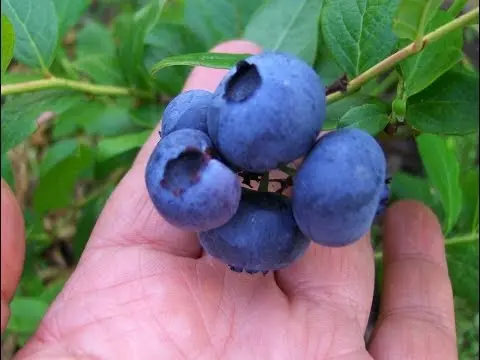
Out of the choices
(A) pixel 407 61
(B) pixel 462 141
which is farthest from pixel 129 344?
(B) pixel 462 141

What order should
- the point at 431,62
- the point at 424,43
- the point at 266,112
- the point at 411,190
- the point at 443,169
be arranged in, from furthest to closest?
the point at 411,190, the point at 443,169, the point at 431,62, the point at 424,43, the point at 266,112

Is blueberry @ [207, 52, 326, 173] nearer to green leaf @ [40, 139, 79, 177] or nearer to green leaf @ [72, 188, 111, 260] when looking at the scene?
green leaf @ [72, 188, 111, 260]

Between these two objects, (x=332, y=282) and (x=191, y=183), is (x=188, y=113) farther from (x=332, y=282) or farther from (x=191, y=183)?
(x=332, y=282)

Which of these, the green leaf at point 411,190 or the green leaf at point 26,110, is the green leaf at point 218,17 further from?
the green leaf at point 411,190

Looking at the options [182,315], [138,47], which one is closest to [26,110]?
[138,47]

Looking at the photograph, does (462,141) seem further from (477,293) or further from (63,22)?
(63,22)
